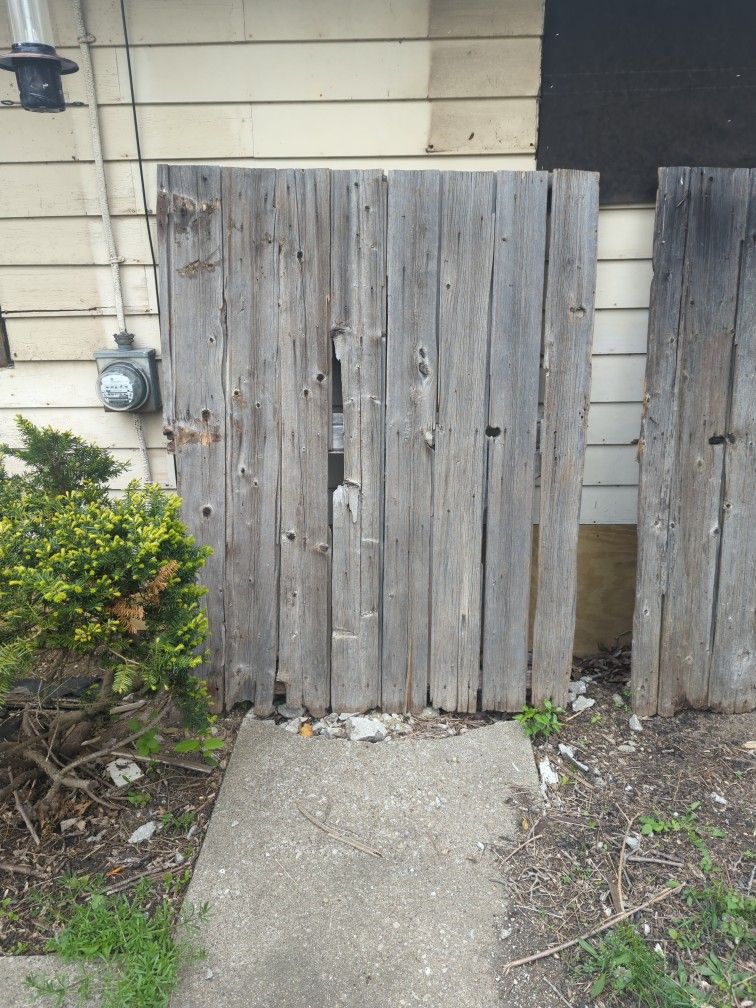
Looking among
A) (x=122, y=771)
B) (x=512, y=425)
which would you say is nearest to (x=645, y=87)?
(x=512, y=425)

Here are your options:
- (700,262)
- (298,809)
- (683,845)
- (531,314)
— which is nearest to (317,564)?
(298,809)

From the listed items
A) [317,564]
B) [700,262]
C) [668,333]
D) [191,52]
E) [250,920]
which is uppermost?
[191,52]

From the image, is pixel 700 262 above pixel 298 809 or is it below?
above

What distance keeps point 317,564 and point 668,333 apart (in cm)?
168

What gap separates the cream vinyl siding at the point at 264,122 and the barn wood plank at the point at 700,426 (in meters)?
0.48

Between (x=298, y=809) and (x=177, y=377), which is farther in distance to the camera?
(x=177, y=377)

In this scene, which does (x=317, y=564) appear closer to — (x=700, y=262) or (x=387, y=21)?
(x=700, y=262)

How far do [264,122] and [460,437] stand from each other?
1.66 metres

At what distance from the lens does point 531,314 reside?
2715mm

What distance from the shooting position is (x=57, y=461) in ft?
8.79

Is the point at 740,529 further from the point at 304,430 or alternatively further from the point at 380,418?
the point at 304,430

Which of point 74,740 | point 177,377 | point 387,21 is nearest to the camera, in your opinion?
point 74,740

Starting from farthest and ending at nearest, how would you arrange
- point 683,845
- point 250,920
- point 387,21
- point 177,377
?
point 387,21, point 177,377, point 683,845, point 250,920

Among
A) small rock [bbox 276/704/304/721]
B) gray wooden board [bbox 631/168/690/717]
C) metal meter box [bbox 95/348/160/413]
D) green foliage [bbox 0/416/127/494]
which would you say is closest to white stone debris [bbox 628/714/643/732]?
gray wooden board [bbox 631/168/690/717]
